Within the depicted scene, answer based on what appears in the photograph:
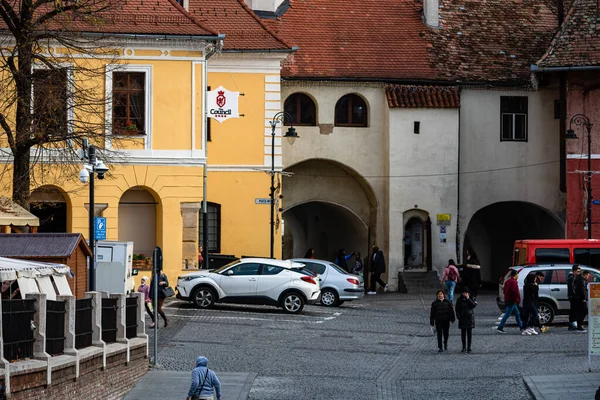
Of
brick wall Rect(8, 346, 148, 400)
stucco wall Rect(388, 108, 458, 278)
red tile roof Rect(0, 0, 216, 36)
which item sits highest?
red tile roof Rect(0, 0, 216, 36)

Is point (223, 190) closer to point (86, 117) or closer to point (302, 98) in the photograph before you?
point (302, 98)

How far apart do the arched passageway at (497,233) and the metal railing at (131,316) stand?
32013 millimetres

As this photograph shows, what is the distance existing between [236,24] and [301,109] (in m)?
5.75

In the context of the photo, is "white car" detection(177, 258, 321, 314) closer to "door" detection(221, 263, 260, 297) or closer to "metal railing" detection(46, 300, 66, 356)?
"door" detection(221, 263, 260, 297)

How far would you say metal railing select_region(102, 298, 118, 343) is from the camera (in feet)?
78.6

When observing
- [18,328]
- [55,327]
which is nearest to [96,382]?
[55,327]

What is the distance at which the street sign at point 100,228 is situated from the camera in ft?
125

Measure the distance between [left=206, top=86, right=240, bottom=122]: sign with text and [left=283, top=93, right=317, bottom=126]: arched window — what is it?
29.7 ft

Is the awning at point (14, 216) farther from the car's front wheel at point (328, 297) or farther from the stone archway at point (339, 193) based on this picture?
the stone archway at point (339, 193)

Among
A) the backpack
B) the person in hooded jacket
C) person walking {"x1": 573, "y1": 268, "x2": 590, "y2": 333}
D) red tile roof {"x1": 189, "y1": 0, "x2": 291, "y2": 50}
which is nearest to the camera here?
the person in hooded jacket

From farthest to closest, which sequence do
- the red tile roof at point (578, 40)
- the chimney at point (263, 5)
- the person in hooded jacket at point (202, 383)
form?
1. the chimney at point (263, 5)
2. the red tile roof at point (578, 40)
3. the person in hooded jacket at point (202, 383)

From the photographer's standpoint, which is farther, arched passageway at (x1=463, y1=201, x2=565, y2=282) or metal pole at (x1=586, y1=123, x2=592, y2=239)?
arched passageway at (x1=463, y1=201, x2=565, y2=282)

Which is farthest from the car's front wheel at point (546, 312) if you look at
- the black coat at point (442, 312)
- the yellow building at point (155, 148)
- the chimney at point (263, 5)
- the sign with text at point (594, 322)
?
the chimney at point (263, 5)

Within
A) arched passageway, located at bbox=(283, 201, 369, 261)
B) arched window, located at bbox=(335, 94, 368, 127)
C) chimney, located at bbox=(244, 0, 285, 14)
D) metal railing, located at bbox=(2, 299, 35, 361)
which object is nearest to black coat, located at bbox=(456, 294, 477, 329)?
metal railing, located at bbox=(2, 299, 35, 361)
